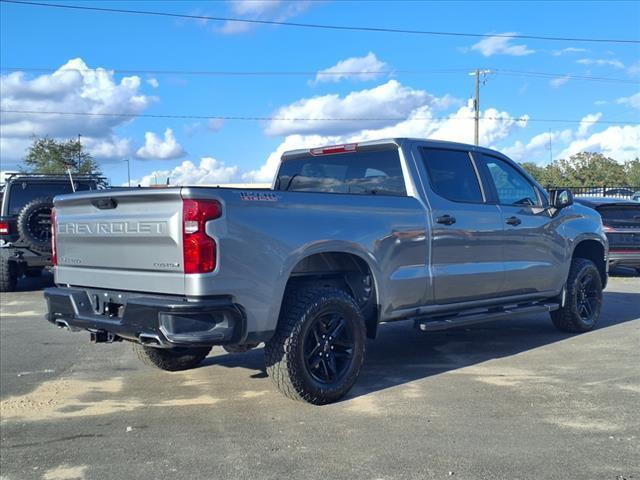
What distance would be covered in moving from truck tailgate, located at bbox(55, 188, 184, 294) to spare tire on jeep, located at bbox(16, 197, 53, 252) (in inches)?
253

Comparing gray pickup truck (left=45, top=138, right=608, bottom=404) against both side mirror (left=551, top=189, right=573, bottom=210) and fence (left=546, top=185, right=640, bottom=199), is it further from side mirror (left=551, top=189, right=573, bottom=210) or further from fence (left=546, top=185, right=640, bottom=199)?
fence (left=546, top=185, right=640, bottom=199)

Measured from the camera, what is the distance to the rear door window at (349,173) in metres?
5.90

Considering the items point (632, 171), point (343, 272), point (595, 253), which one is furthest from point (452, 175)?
point (632, 171)

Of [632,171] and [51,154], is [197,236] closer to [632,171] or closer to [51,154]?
[51,154]

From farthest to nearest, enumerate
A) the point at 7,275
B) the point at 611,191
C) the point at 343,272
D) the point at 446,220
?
the point at 611,191 < the point at 7,275 < the point at 446,220 < the point at 343,272

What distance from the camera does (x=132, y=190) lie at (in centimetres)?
454

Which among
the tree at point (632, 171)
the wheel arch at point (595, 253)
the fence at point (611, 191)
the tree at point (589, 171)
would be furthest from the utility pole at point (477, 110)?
the wheel arch at point (595, 253)

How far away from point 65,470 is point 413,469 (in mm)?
2064

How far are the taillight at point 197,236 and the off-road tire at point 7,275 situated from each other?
9.22m

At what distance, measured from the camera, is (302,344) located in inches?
185

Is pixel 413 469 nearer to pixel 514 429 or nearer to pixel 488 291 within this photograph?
pixel 514 429

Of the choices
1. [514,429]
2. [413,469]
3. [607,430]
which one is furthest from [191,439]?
[607,430]

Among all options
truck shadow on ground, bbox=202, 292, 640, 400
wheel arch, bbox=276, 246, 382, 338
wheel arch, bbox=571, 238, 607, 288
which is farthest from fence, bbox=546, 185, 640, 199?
wheel arch, bbox=276, 246, 382, 338

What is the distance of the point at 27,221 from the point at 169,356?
649 centimetres
